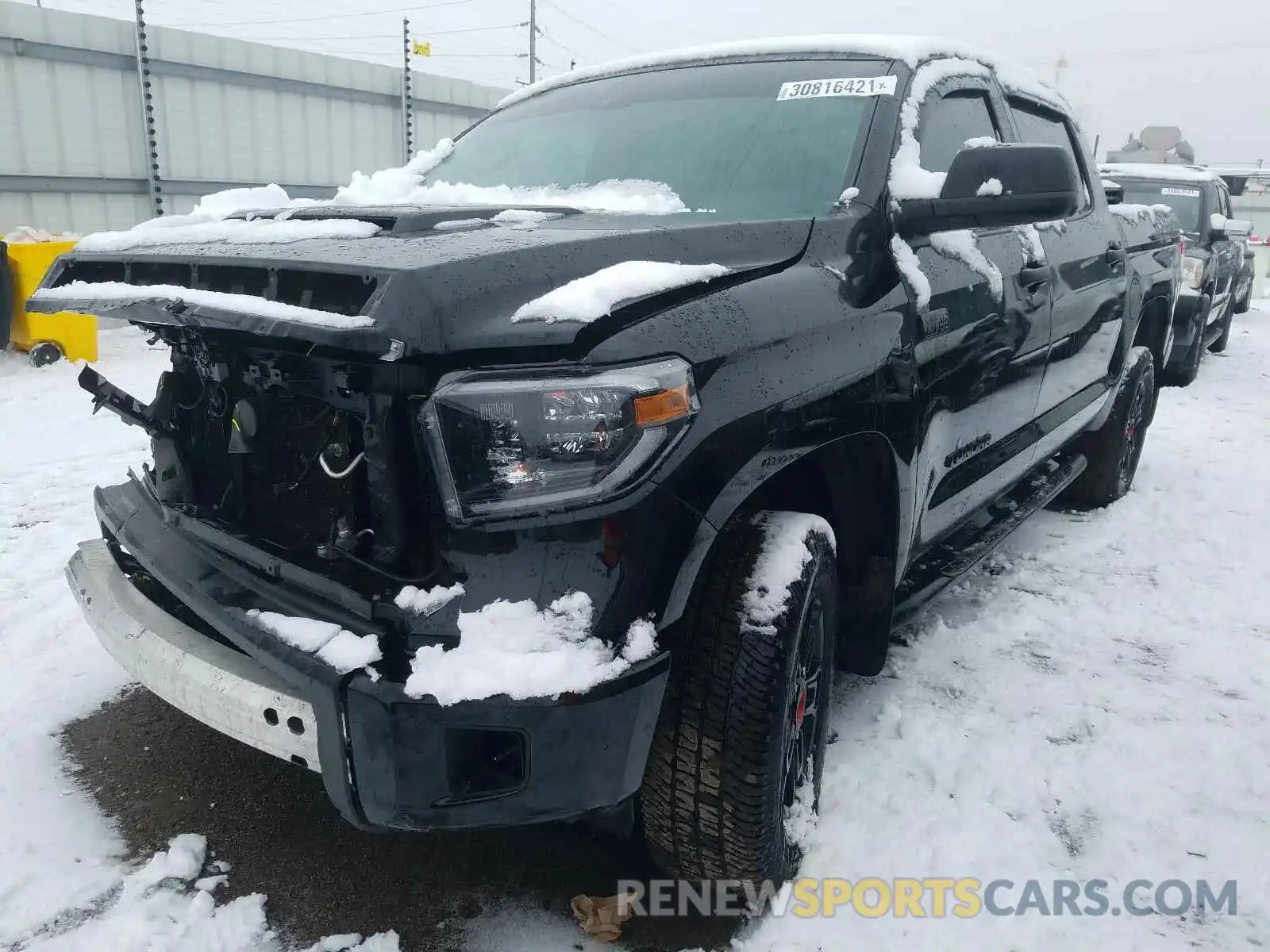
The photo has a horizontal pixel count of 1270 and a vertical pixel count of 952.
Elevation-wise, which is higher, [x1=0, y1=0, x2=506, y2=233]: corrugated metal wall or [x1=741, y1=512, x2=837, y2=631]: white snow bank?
[x1=0, y1=0, x2=506, y2=233]: corrugated metal wall

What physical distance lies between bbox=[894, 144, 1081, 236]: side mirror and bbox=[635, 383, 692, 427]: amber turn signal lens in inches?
41.0

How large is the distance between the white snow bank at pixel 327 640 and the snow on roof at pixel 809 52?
2.16 m

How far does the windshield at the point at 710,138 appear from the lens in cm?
243

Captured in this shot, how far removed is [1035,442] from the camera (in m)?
3.45

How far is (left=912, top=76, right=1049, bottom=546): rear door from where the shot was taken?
2400 mm

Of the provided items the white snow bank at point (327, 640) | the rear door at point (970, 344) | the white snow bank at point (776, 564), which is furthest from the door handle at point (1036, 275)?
the white snow bank at point (327, 640)

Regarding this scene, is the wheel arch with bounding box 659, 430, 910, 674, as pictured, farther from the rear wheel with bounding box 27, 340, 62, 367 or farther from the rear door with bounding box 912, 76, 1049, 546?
the rear wheel with bounding box 27, 340, 62, 367

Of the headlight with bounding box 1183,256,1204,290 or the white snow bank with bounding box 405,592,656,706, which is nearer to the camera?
the white snow bank with bounding box 405,592,656,706

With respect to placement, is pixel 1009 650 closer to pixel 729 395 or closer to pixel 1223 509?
pixel 729 395

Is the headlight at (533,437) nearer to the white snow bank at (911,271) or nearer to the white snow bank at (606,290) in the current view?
the white snow bank at (606,290)

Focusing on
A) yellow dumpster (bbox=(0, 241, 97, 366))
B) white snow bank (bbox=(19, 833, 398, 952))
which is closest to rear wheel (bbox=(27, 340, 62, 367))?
yellow dumpster (bbox=(0, 241, 97, 366))

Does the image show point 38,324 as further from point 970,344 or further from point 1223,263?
point 1223,263

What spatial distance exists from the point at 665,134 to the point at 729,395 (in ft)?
4.45

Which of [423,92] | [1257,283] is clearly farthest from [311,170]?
[1257,283]
